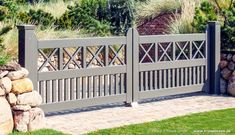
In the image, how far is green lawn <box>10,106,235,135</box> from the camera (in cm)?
805

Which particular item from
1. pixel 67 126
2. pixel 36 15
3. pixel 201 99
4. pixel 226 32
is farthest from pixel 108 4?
pixel 67 126

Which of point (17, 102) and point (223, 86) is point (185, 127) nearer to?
point (17, 102)

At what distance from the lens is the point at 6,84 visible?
779cm

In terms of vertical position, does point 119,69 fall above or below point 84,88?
above

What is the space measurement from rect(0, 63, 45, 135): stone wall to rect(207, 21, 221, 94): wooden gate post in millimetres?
5139

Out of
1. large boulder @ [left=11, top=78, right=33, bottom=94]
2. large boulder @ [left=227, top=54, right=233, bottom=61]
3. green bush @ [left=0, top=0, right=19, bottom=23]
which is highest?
green bush @ [left=0, top=0, right=19, bottom=23]

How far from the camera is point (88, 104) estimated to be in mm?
9914

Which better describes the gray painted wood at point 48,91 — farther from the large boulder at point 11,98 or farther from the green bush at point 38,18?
the green bush at point 38,18

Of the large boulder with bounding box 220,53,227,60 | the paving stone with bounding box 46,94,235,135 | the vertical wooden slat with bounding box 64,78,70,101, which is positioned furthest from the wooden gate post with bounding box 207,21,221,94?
the vertical wooden slat with bounding box 64,78,70,101

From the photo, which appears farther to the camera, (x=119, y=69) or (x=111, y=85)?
(x=119, y=69)

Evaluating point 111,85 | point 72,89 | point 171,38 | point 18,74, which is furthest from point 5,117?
point 171,38

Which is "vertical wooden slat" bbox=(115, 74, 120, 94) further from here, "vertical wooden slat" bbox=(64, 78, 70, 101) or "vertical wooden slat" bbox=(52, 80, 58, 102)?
"vertical wooden slat" bbox=(52, 80, 58, 102)

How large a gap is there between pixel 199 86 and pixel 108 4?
7.35m

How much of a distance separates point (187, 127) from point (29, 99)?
8.15ft
